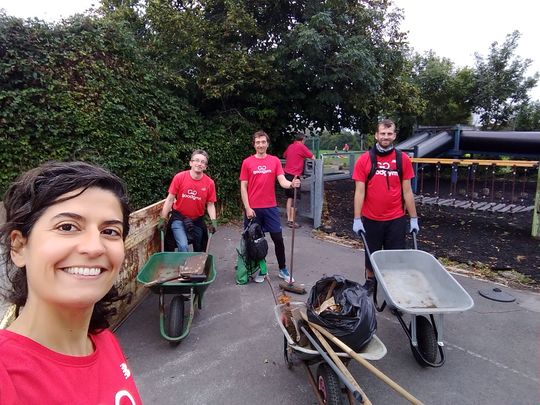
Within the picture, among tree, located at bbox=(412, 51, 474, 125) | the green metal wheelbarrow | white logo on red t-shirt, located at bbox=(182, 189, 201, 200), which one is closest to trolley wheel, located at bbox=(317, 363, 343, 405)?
the green metal wheelbarrow

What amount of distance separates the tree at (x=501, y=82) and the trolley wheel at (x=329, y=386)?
57.4 feet

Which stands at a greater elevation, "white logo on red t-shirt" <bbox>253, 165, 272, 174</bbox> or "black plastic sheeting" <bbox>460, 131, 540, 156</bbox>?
"black plastic sheeting" <bbox>460, 131, 540, 156</bbox>

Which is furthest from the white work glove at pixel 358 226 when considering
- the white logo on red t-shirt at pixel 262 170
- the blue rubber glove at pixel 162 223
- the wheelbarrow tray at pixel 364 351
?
the blue rubber glove at pixel 162 223

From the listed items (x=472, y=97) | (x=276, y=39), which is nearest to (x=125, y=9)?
(x=276, y=39)

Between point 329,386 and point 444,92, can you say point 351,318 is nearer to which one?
point 329,386

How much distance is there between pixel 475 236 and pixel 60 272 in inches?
298

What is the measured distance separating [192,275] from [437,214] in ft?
24.5

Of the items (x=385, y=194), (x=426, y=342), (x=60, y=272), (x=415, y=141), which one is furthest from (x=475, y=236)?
(x=60, y=272)

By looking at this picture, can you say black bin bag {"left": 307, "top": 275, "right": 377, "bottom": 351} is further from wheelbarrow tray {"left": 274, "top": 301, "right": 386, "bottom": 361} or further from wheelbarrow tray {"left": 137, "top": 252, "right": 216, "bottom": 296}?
wheelbarrow tray {"left": 137, "top": 252, "right": 216, "bottom": 296}

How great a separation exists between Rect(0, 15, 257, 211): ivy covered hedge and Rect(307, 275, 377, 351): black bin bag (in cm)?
472

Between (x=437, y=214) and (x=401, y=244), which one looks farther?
(x=437, y=214)

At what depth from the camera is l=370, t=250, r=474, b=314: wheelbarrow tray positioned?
10.4 ft

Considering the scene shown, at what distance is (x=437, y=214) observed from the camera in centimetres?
903

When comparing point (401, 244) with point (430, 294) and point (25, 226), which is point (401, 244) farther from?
point (25, 226)
